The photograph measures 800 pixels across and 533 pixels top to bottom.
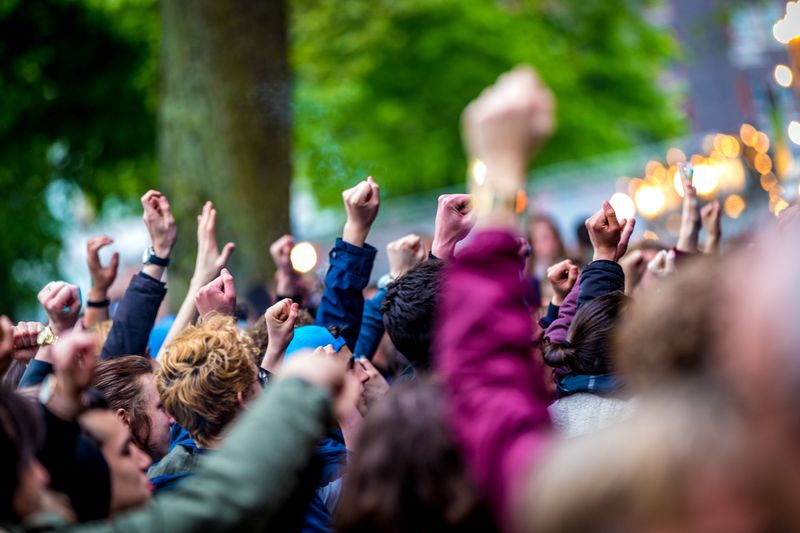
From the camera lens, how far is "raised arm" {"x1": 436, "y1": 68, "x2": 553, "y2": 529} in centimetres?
202

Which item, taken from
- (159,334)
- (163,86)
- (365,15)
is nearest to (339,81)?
(365,15)

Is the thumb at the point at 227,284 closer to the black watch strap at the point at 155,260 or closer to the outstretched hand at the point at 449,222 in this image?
the black watch strap at the point at 155,260

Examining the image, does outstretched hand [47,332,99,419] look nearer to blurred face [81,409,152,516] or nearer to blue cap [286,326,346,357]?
blurred face [81,409,152,516]

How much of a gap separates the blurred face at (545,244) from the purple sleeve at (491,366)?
6650 mm

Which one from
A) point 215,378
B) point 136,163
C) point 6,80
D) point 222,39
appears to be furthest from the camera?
point 136,163

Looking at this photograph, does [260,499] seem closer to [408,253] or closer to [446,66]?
[408,253]

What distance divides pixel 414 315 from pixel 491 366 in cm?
115

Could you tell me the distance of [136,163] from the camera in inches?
559

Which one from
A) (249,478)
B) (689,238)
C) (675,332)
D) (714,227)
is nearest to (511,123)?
(675,332)

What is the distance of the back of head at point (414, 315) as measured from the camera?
3.20m

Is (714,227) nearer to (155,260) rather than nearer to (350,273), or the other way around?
(350,273)

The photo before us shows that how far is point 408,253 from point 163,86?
4222 mm

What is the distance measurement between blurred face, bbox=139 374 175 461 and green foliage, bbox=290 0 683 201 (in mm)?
11947

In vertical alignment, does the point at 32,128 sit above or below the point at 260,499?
above
